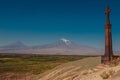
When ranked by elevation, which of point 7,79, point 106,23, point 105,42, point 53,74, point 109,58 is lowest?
point 7,79

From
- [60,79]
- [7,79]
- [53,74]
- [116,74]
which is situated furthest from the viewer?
[7,79]

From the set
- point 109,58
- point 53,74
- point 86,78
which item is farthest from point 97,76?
point 53,74

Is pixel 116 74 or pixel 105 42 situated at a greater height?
pixel 105 42

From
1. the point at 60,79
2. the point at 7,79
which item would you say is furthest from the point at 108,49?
the point at 7,79

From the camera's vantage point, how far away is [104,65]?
23.5 m

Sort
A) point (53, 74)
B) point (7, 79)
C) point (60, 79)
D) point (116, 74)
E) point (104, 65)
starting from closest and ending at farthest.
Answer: point (116, 74) → point (104, 65) → point (60, 79) → point (53, 74) → point (7, 79)

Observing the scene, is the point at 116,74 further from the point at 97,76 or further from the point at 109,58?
the point at 109,58

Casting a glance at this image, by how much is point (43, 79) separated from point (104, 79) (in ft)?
50.0

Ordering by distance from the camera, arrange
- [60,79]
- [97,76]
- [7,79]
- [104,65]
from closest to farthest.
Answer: [97,76] → [104,65] → [60,79] → [7,79]

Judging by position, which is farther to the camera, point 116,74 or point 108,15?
point 108,15

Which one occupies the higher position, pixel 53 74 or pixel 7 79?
pixel 53 74

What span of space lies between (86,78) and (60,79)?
6474 mm

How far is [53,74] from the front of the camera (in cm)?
3025

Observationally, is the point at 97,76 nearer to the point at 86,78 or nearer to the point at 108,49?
the point at 86,78
